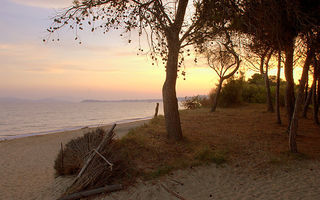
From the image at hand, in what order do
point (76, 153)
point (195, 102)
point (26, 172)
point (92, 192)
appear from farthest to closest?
1. point (195, 102)
2. point (26, 172)
3. point (76, 153)
4. point (92, 192)

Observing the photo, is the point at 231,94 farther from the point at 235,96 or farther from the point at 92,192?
the point at 92,192

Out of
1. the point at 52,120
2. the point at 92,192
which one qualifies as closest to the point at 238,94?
the point at 92,192

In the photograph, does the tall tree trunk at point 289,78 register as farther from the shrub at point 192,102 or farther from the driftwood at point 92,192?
the shrub at point 192,102

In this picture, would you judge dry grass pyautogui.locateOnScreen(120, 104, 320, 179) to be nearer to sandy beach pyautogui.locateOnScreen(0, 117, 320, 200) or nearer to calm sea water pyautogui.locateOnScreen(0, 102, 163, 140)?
sandy beach pyautogui.locateOnScreen(0, 117, 320, 200)

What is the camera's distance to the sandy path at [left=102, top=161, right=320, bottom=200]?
498 centimetres

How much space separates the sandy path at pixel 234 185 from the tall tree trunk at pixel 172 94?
204 centimetres

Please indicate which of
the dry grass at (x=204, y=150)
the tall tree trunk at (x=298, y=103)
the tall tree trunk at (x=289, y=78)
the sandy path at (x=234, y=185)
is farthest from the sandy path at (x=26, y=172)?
the tall tree trunk at (x=289, y=78)

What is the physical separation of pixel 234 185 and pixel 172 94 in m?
3.58

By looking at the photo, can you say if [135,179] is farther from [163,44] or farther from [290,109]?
[290,109]

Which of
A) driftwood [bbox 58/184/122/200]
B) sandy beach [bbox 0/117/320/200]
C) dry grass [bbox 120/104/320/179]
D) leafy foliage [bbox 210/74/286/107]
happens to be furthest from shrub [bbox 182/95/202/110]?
driftwood [bbox 58/184/122/200]

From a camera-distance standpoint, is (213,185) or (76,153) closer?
(213,185)

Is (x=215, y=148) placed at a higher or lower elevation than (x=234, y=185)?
higher

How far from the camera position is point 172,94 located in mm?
7941

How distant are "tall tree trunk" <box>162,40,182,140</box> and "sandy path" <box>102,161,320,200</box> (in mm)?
2037
